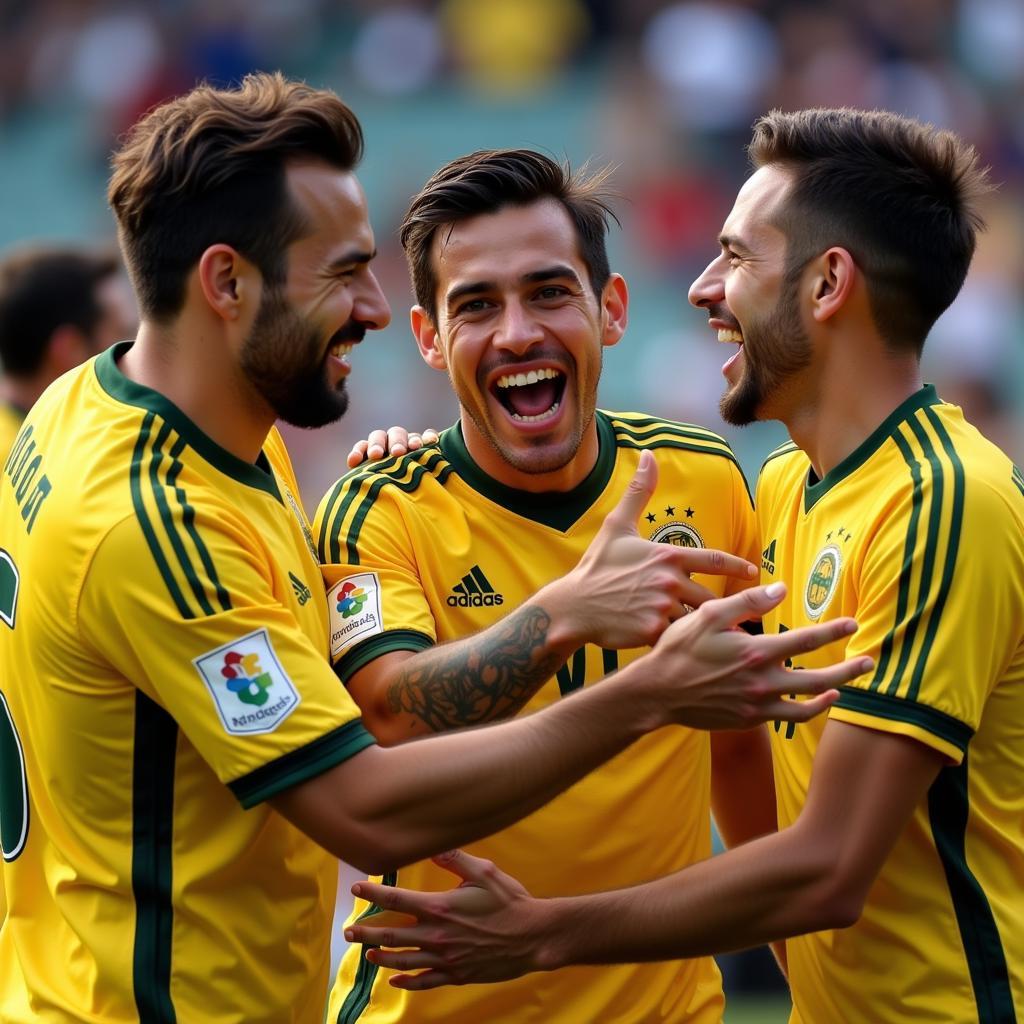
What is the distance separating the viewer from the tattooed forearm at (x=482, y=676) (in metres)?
3.82

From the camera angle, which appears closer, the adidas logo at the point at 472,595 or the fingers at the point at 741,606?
the fingers at the point at 741,606

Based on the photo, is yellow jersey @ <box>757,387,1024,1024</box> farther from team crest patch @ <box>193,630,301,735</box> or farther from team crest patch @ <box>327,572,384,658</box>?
team crest patch @ <box>193,630,301,735</box>

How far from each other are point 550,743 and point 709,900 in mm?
535

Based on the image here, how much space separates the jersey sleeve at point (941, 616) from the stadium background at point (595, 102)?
940cm

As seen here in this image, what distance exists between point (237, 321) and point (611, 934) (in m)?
1.62

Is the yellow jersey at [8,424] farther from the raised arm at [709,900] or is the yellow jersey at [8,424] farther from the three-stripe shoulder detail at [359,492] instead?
the raised arm at [709,900]

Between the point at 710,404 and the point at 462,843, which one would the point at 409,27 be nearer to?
the point at 710,404

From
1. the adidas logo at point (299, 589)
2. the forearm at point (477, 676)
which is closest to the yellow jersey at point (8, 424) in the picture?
the adidas logo at point (299, 589)

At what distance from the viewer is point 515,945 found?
146 inches

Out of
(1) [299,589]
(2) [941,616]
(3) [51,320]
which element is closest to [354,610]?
(1) [299,589]

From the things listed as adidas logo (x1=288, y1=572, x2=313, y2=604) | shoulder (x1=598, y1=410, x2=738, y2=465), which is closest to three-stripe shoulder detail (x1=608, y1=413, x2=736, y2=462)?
shoulder (x1=598, y1=410, x2=738, y2=465)

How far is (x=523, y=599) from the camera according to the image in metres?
4.30

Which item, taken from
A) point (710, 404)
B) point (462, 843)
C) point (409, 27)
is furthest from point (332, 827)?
point (409, 27)

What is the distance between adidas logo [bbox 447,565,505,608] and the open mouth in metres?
0.48
